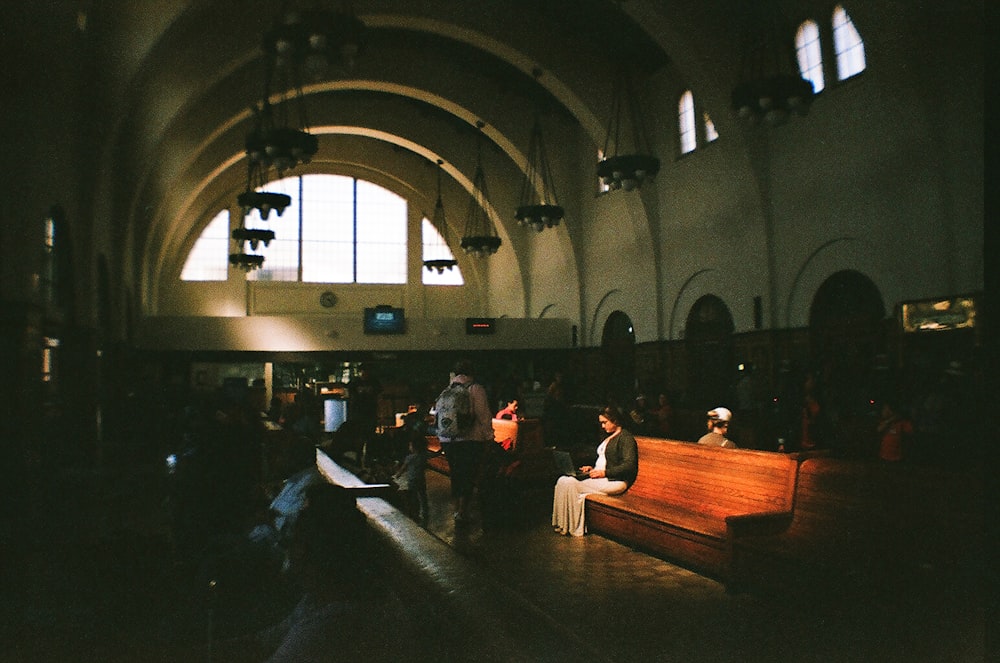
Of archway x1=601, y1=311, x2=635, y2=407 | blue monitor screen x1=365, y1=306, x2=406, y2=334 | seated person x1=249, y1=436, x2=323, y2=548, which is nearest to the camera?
seated person x1=249, y1=436, x2=323, y2=548

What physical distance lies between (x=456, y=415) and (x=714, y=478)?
2554 mm

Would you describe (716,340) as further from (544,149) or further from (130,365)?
(130,365)

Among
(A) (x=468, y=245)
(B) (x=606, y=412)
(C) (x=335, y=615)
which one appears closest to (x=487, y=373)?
(A) (x=468, y=245)

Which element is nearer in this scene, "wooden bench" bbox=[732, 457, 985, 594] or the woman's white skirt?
"wooden bench" bbox=[732, 457, 985, 594]

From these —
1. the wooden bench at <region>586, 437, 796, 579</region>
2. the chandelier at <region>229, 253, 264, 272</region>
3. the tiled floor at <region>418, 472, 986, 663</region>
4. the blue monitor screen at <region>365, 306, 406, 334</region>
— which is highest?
the chandelier at <region>229, 253, 264, 272</region>

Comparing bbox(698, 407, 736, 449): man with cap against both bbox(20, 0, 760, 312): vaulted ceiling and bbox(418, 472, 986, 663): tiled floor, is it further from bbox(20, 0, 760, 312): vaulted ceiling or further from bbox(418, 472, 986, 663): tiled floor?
bbox(20, 0, 760, 312): vaulted ceiling

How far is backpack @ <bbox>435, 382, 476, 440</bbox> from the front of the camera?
26.3 ft

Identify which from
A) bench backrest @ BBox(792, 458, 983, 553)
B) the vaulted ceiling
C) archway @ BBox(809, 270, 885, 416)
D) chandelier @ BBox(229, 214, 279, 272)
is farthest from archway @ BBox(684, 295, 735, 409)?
bench backrest @ BBox(792, 458, 983, 553)

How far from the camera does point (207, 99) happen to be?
19.8 metres

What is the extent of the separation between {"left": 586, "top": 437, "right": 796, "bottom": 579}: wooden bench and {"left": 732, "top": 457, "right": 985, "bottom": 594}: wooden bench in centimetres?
19

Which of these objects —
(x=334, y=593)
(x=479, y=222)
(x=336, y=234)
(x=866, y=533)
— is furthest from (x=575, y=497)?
(x=336, y=234)

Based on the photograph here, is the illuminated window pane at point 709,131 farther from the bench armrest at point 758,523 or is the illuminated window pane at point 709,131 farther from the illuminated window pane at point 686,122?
the bench armrest at point 758,523

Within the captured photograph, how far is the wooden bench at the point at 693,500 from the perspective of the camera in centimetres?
615

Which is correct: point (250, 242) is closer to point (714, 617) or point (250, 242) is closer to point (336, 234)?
point (336, 234)
